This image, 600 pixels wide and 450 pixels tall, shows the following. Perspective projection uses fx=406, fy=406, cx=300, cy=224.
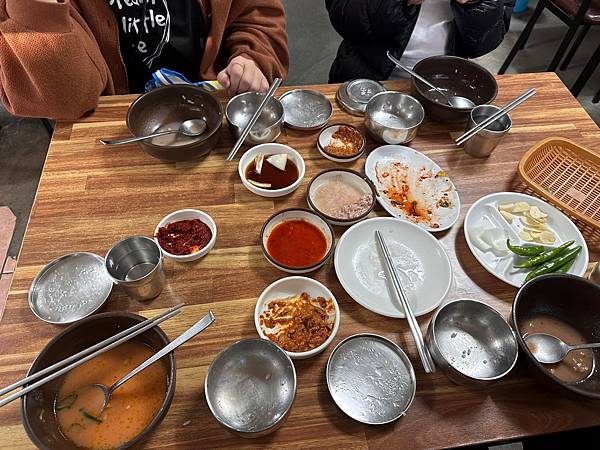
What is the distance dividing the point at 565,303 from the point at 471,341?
1.10 ft

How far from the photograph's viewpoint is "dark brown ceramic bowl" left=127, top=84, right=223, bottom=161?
161cm

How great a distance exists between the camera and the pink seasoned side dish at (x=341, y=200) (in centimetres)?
148

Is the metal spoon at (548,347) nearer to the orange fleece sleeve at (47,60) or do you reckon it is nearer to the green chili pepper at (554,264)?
the green chili pepper at (554,264)

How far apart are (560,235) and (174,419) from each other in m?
1.43

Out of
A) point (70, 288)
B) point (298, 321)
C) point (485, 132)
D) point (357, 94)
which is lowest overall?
point (70, 288)

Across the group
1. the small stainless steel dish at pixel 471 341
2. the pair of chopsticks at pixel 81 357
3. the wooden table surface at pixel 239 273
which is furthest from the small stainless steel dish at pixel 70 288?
the small stainless steel dish at pixel 471 341

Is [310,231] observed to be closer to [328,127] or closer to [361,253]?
[361,253]

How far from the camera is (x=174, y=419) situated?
3.45 feet

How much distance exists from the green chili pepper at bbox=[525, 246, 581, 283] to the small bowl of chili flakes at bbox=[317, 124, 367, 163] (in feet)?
2.50

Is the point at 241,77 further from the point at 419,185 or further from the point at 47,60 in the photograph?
the point at 419,185

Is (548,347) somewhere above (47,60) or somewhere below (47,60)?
below

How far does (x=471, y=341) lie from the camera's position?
1.22m

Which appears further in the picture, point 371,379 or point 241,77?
point 241,77

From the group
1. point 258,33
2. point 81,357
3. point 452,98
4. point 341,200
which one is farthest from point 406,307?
point 258,33
